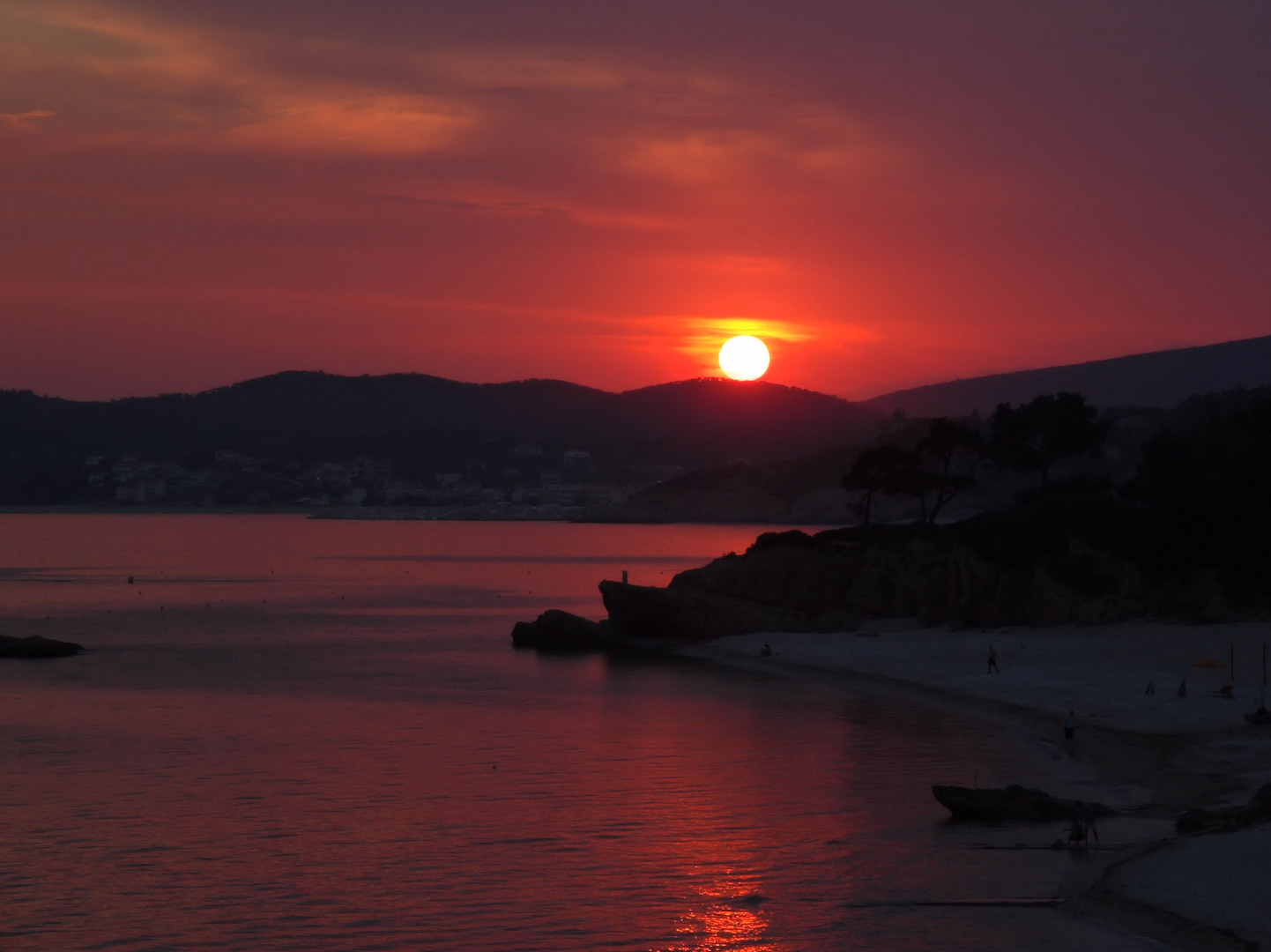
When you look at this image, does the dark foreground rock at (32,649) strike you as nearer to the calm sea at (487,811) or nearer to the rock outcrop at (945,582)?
the calm sea at (487,811)

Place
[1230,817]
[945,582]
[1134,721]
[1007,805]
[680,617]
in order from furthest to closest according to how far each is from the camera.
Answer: [680,617] < [945,582] < [1134,721] < [1007,805] < [1230,817]

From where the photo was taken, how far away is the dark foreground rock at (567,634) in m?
54.6

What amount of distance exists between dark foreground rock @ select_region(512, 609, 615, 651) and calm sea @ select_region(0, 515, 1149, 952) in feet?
8.85

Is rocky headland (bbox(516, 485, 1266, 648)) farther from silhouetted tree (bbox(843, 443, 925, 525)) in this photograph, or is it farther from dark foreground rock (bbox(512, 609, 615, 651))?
silhouetted tree (bbox(843, 443, 925, 525))

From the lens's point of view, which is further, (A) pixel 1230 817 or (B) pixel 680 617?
(B) pixel 680 617

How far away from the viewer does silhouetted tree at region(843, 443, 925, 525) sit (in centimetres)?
6750

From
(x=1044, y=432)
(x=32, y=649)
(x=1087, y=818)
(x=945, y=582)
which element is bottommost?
(x=32, y=649)

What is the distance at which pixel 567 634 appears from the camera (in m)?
54.5

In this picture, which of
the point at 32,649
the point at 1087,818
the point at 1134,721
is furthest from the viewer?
the point at 32,649

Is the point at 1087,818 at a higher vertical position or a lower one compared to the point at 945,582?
lower

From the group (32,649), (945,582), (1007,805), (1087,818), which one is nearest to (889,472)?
(945,582)

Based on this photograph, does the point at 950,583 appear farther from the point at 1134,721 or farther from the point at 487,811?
the point at 487,811

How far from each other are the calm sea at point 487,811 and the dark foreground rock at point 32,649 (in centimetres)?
120

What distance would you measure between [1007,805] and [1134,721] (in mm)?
10547
